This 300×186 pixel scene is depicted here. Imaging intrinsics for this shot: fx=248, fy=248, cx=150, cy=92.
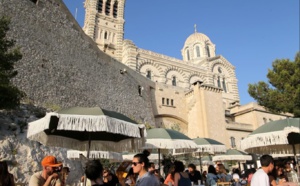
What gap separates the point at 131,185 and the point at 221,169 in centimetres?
454

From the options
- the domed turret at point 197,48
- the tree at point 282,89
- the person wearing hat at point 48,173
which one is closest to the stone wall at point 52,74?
the person wearing hat at point 48,173

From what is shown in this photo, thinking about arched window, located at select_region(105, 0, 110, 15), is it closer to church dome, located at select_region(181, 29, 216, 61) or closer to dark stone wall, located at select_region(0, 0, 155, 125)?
church dome, located at select_region(181, 29, 216, 61)

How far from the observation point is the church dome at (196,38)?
4653 cm

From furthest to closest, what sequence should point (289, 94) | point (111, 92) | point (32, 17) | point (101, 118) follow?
1. point (111, 92)
2. point (289, 94)
3. point (32, 17)
4. point (101, 118)

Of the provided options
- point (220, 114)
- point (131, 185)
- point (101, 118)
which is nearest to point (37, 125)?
point (101, 118)

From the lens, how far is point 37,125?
5.14m

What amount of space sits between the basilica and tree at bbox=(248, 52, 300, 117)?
8.58m

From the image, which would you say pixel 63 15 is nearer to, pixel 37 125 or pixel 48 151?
pixel 48 151

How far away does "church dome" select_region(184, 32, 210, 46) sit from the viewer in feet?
153

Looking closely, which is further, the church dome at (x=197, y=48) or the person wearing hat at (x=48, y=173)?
the church dome at (x=197, y=48)

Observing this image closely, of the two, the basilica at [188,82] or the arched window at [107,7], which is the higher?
the arched window at [107,7]

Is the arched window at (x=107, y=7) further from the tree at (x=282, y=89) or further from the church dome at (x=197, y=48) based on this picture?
the tree at (x=282, y=89)

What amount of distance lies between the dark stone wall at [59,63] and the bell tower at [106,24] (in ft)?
51.1

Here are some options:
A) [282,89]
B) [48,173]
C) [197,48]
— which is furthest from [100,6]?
[48,173]
